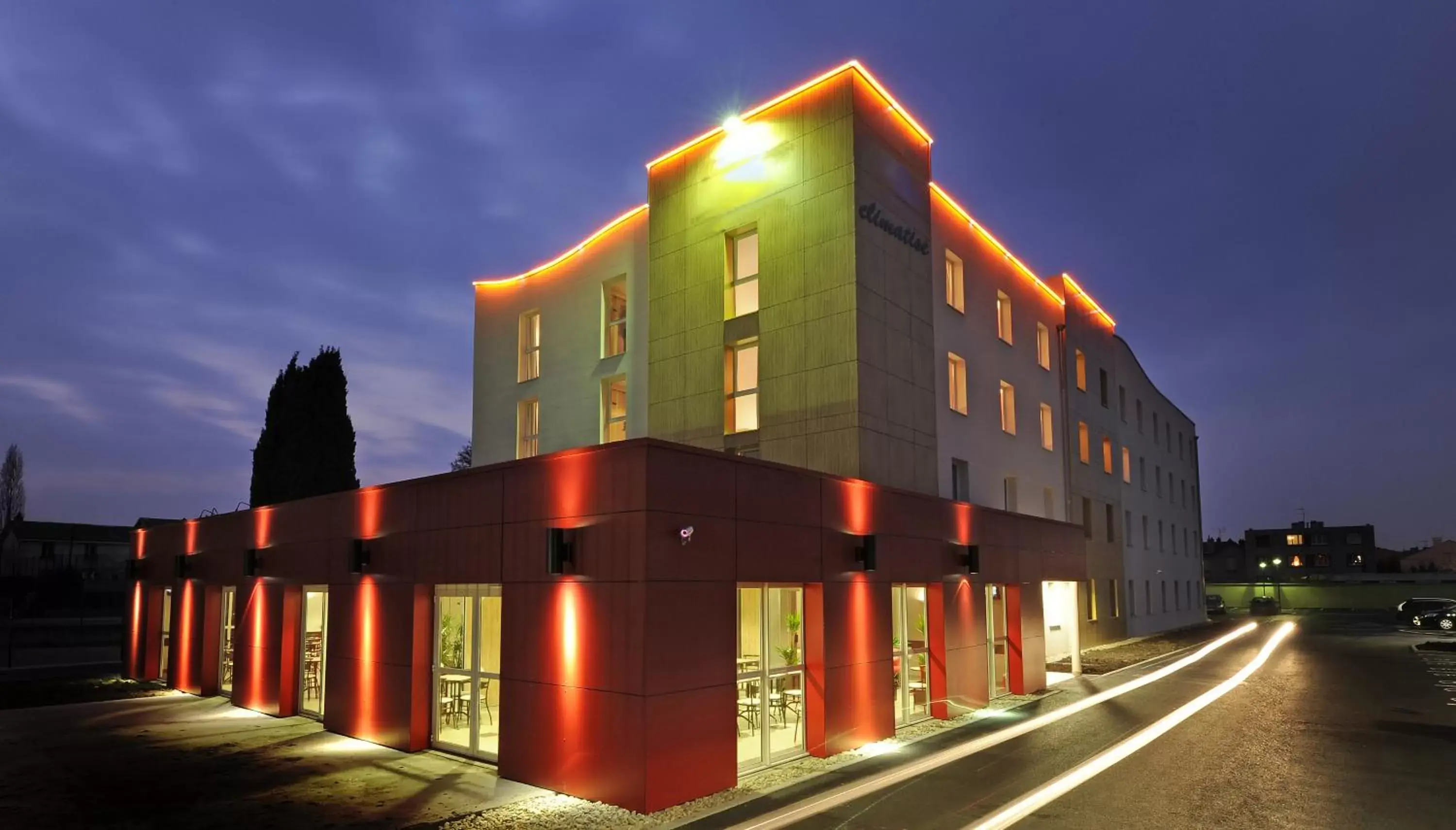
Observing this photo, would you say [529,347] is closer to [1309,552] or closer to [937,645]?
[937,645]

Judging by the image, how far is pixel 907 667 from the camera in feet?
50.5

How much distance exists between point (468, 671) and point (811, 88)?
44.6 feet

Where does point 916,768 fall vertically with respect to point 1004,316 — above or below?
below

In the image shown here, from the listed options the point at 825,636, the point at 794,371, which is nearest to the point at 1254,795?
the point at 825,636

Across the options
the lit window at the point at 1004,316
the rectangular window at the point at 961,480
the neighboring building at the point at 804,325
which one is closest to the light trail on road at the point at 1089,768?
the neighboring building at the point at 804,325

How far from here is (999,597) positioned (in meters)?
19.7

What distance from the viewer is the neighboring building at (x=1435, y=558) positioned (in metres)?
116

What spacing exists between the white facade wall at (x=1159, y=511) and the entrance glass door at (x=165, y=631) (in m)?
34.9

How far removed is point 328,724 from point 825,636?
29.5 ft

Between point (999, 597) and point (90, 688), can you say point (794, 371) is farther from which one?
point (90, 688)

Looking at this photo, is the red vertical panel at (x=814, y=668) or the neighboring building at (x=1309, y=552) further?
the neighboring building at (x=1309, y=552)

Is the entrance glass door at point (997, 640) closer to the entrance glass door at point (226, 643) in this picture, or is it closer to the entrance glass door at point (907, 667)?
the entrance glass door at point (907, 667)

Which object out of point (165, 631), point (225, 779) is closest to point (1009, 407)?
point (225, 779)

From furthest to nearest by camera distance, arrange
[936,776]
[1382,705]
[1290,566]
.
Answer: [1290,566] < [1382,705] < [936,776]
